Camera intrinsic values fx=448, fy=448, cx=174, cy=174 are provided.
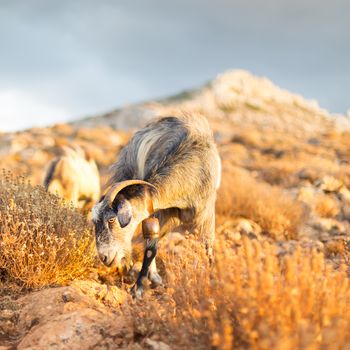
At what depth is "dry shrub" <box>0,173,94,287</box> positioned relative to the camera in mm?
4656

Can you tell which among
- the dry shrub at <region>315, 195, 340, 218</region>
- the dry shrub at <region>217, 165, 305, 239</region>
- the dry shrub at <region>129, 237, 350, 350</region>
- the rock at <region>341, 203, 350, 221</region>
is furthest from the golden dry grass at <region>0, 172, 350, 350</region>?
the rock at <region>341, 203, 350, 221</region>

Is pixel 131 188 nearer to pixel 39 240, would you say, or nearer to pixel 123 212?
pixel 123 212

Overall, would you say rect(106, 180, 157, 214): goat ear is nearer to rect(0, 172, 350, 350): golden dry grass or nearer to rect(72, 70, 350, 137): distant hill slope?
rect(0, 172, 350, 350): golden dry grass

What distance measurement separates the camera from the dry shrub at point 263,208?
9164 millimetres

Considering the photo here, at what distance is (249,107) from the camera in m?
108

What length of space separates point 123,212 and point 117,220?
91 millimetres

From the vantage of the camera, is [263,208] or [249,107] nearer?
[263,208]

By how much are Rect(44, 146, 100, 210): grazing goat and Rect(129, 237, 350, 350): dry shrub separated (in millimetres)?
5186

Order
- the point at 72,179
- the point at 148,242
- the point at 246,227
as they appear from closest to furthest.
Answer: the point at 148,242
the point at 72,179
the point at 246,227

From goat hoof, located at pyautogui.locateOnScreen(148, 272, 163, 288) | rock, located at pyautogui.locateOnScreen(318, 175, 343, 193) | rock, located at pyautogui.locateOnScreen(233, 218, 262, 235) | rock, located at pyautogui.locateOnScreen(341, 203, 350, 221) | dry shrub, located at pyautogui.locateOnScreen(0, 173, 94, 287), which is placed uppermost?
dry shrub, located at pyautogui.locateOnScreen(0, 173, 94, 287)

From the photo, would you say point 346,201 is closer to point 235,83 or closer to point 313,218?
point 313,218

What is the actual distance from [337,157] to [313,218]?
15634mm

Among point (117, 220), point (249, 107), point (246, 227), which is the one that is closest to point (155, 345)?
point (117, 220)

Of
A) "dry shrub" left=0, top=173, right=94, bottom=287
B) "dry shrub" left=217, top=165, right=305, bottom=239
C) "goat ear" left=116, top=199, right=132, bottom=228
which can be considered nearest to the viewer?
"goat ear" left=116, top=199, right=132, bottom=228
